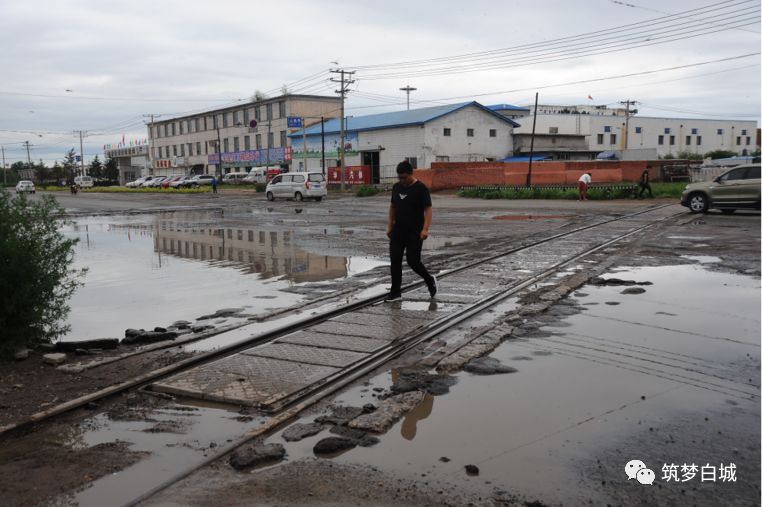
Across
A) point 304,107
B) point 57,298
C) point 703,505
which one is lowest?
point 703,505

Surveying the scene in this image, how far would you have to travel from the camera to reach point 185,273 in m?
11.9

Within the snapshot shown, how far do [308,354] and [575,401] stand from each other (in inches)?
101

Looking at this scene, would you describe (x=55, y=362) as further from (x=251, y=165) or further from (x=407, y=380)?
(x=251, y=165)

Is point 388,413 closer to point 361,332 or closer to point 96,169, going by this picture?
point 361,332

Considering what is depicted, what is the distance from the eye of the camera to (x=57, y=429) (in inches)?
181

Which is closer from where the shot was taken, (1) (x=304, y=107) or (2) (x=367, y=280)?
(2) (x=367, y=280)

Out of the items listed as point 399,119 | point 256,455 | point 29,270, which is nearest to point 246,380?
point 256,455

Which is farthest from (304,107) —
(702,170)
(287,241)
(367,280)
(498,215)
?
(367,280)

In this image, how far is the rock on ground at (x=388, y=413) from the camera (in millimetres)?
4486

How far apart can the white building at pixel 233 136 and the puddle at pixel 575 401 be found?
6833cm

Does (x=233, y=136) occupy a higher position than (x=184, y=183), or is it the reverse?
(x=233, y=136)

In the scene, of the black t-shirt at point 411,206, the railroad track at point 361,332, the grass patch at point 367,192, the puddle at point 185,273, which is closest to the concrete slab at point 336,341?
the railroad track at point 361,332

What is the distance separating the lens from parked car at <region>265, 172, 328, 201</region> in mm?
39344

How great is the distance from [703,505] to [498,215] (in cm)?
2173
